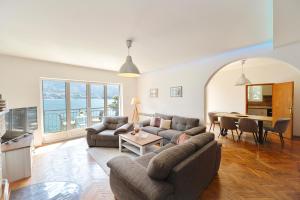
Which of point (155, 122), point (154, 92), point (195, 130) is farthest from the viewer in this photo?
point (154, 92)

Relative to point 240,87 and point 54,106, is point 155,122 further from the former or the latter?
point 240,87

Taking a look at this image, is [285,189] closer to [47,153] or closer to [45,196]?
[45,196]

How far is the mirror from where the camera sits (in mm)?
5246

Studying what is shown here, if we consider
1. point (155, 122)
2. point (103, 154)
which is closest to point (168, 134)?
point (155, 122)

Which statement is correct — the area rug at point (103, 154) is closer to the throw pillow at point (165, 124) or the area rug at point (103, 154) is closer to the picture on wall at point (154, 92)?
the throw pillow at point (165, 124)

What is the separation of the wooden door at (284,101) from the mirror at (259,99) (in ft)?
1.23

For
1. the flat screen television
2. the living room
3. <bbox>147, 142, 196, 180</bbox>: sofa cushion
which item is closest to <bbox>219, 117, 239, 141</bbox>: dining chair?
the living room

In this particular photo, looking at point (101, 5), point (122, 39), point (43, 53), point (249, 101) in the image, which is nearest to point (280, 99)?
point (249, 101)

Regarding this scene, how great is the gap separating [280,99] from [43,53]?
738 cm

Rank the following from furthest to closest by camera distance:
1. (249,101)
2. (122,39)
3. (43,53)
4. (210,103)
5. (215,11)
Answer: (210,103), (249,101), (43,53), (122,39), (215,11)

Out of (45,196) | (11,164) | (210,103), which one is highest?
(210,103)

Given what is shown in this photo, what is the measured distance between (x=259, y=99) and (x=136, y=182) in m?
6.20

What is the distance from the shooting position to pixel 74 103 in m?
4.65

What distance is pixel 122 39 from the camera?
2443 mm
